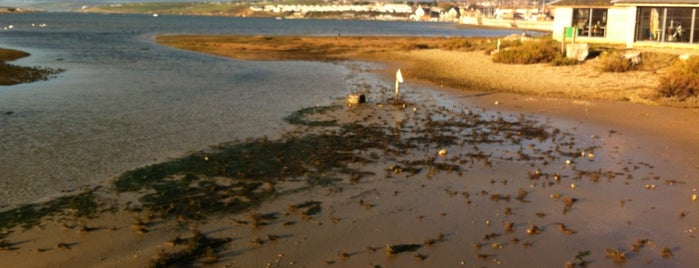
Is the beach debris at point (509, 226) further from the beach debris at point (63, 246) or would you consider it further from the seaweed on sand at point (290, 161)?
the beach debris at point (63, 246)

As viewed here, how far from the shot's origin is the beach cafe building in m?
32.5

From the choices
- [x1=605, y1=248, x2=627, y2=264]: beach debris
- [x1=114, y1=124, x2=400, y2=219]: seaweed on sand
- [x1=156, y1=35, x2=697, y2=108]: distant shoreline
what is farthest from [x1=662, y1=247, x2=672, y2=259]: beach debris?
[x1=156, y1=35, x2=697, y2=108]: distant shoreline

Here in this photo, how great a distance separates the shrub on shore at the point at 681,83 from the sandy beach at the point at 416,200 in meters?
2.59

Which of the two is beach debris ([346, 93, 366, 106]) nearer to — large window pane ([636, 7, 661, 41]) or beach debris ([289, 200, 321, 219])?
beach debris ([289, 200, 321, 219])

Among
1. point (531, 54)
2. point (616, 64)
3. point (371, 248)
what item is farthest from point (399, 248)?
point (531, 54)

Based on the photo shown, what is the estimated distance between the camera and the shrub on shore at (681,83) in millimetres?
23031

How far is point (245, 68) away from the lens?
3819 cm

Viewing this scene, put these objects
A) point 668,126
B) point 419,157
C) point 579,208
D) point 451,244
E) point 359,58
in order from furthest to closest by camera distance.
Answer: point 359,58, point 668,126, point 419,157, point 579,208, point 451,244

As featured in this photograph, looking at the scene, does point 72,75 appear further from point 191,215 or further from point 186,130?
point 191,215

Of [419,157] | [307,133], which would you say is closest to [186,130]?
[307,133]

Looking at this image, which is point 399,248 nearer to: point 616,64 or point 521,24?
point 616,64

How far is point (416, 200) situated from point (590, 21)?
32.6 m

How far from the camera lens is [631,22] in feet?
115

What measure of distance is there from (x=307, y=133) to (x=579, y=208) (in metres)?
8.39
